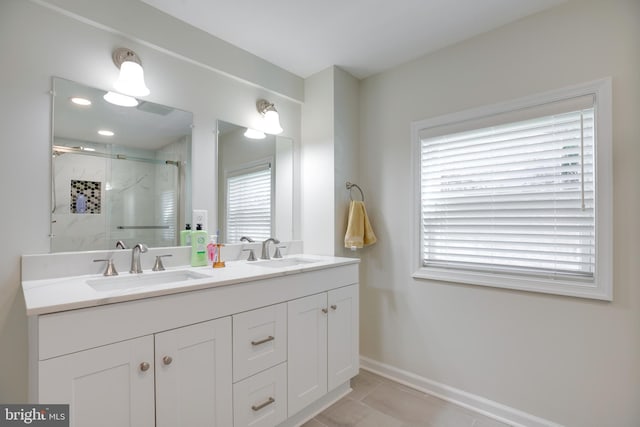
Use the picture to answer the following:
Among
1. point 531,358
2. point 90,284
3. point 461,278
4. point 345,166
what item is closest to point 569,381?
point 531,358

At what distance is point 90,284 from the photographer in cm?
138

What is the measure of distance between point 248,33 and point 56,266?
1.72 meters

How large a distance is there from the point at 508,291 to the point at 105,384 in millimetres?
2084

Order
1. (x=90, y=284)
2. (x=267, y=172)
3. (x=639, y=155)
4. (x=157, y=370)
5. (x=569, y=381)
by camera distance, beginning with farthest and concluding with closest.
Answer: (x=267, y=172)
(x=569, y=381)
(x=639, y=155)
(x=90, y=284)
(x=157, y=370)

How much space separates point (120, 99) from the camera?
5.53 ft

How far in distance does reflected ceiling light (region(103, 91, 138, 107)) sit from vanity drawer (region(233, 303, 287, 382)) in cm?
132

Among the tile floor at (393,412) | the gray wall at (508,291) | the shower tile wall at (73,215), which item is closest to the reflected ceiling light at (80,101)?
the shower tile wall at (73,215)

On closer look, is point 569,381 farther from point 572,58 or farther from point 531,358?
point 572,58

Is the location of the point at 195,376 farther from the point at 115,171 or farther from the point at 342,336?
the point at 115,171

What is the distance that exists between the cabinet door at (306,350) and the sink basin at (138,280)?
0.59m

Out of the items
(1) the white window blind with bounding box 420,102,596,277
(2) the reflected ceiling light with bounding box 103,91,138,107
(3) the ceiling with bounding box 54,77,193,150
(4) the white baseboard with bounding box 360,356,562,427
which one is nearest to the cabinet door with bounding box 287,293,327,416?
(4) the white baseboard with bounding box 360,356,562,427

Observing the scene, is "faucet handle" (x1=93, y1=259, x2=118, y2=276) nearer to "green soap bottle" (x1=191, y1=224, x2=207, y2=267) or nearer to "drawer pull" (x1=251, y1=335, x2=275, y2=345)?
"green soap bottle" (x1=191, y1=224, x2=207, y2=267)

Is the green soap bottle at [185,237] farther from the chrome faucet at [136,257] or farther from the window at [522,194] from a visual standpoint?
the window at [522,194]

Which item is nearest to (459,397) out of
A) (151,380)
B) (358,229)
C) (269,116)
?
(358,229)
